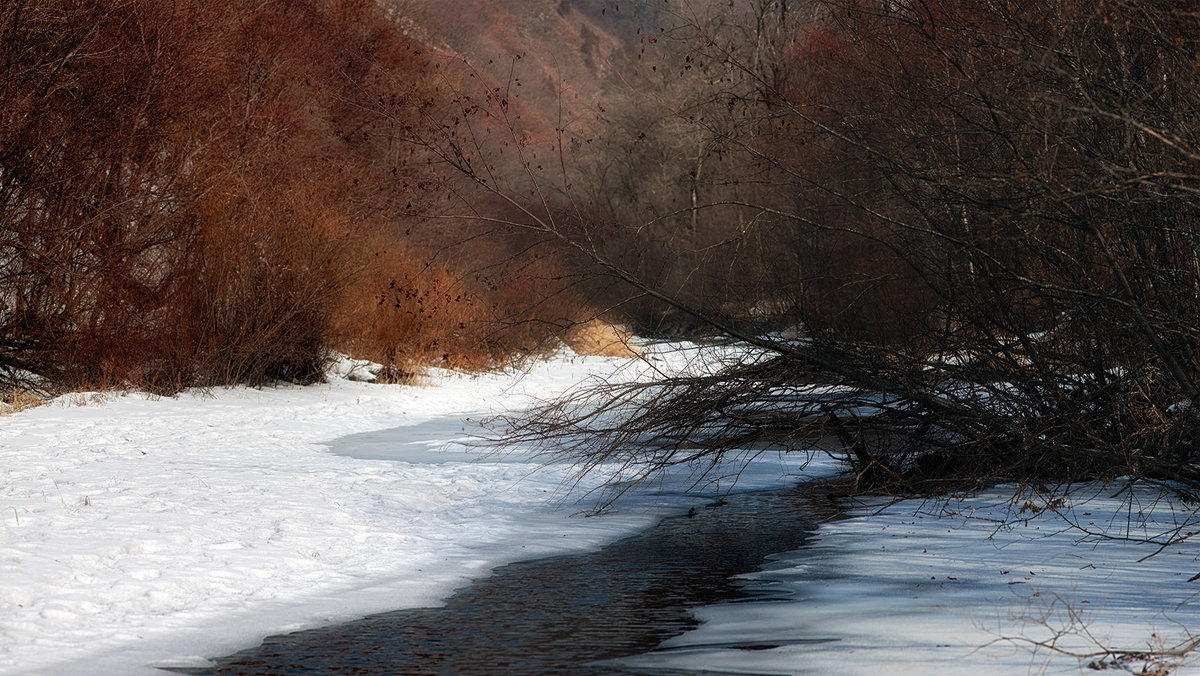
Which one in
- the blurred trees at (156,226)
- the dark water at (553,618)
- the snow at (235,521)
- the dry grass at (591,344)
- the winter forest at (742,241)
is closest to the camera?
the dark water at (553,618)

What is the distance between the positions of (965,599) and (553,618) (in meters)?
2.04

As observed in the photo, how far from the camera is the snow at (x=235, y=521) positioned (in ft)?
17.4

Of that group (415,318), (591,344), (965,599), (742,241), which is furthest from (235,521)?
(591,344)

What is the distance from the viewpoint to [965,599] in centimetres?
564

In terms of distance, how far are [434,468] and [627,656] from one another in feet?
18.6

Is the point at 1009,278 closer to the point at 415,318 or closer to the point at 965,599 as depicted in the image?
the point at 965,599

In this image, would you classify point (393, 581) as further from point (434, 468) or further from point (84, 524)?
point (434, 468)

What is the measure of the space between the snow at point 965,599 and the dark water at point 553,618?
0.22 meters

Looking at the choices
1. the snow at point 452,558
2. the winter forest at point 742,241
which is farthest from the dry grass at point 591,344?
the snow at point 452,558

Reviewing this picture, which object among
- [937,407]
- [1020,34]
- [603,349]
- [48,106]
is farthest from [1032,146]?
[603,349]

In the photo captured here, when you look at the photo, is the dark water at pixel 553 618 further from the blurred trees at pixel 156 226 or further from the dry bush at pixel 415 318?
the dry bush at pixel 415 318

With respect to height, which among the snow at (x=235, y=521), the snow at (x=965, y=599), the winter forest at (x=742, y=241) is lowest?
the snow at (x=965, y=599)

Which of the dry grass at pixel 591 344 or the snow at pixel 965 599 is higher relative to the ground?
the dry grass at pixel 591 344

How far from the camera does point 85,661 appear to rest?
4.70 m
